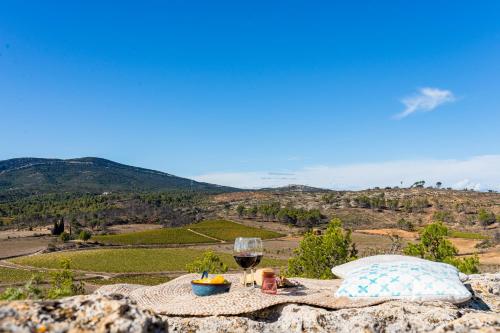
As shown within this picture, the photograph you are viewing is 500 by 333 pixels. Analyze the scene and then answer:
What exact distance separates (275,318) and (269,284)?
0.55 meters

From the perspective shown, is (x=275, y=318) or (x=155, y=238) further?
(x=155, y=238)

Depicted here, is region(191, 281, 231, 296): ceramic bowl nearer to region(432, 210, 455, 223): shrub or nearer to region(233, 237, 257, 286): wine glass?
region(233, 237, 257, 286): wine glass

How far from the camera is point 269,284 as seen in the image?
4473 mm

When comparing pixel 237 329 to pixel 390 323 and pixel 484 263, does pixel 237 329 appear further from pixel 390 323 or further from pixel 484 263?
pixel 484 263

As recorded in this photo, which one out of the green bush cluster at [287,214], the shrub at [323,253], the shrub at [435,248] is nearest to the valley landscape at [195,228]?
the green bush cluster at [287,214]

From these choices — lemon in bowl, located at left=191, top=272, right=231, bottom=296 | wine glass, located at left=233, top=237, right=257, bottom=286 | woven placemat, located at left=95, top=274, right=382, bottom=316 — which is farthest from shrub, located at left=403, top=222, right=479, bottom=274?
lemon in bowl, located at left=191, top=272, right=231, bottom=296

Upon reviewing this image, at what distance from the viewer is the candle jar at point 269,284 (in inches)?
175

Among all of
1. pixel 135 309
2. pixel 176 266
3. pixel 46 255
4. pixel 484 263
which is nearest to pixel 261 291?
pixel 135 309

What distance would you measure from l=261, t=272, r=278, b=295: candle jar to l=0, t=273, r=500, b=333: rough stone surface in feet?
1.36

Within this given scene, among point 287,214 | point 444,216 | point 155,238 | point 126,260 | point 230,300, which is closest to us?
point 230,300

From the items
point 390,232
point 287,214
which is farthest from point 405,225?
point 287,214

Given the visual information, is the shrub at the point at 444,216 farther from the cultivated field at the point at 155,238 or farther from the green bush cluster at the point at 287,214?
the cultivated field at the point at 155,238

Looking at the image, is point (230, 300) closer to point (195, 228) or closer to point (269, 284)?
point (269, 284)

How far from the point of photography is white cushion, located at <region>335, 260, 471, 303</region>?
4.23 m
